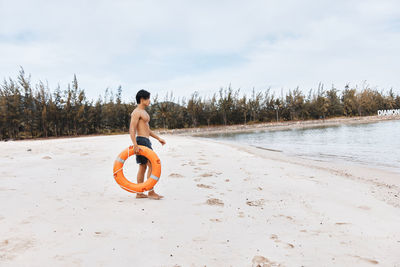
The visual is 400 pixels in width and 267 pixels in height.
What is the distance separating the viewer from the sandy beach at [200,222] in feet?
5.23

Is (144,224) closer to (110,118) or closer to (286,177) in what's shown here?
(286,177)

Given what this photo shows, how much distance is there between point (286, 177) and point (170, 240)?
282 centimetres

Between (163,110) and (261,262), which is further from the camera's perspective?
(163,110)

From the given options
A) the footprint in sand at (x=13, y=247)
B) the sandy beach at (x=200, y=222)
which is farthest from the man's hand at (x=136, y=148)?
the footprint in sand at (x=13, y=247)

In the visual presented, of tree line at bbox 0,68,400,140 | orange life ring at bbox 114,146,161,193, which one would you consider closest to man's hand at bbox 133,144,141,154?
orange life ring at bbox 114,146,161,193

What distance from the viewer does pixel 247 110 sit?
31.8 m

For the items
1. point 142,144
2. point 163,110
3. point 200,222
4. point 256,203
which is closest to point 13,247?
point 200,222

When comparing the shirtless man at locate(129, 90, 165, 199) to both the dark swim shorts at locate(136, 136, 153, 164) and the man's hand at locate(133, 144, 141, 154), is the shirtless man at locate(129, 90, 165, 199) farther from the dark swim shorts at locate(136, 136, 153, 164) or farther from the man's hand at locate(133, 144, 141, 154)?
the man's hand at locate(133, 144, 141, 154)

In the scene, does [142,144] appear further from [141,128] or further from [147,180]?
[147,180]

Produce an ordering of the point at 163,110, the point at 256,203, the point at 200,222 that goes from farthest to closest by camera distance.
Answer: the point at 163,110, the point at 256,203, the point at 200,222

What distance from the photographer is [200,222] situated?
219 centimetres

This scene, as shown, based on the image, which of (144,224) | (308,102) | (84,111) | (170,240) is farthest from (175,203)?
(308,102)

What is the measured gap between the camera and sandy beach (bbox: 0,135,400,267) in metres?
1.59

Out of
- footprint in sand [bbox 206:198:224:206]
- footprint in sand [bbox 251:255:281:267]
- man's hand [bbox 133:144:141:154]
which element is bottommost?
footprint in sand [bbox 251:255:281:267]
